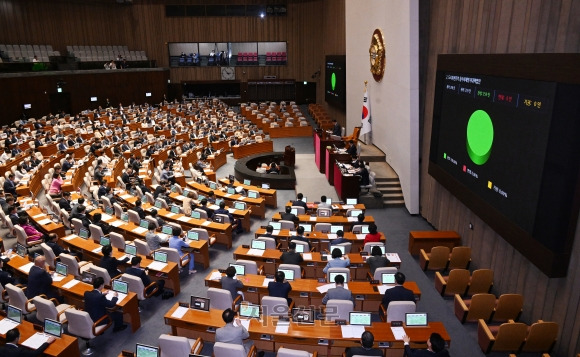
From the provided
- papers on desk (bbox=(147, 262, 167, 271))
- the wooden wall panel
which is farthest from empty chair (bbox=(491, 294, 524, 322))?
papers on desk (bbox=(147, 262, 167, 271))

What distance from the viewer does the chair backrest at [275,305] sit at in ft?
23.8

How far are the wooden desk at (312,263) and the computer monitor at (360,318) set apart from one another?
2.58m

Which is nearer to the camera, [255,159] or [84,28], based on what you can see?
[255,159]

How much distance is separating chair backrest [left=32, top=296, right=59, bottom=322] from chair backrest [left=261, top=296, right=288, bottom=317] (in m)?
3.73

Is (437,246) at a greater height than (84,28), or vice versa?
(84,28)

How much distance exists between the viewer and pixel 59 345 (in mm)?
6668

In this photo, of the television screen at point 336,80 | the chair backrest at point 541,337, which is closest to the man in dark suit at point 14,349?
the chair backrest at point 541,337

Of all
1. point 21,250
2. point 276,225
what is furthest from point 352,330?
point 21,250

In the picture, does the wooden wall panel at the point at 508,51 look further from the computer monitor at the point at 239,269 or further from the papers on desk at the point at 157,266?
the papers on desk at the point at 157,266

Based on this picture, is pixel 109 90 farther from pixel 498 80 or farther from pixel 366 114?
pixel 498 80

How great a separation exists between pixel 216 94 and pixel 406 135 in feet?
92.5

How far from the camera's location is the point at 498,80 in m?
8.33

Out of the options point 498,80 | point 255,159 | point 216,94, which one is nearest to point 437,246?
point 498,80

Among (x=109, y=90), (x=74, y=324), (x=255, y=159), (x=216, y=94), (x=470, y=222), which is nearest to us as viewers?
(x=74, y=324)
